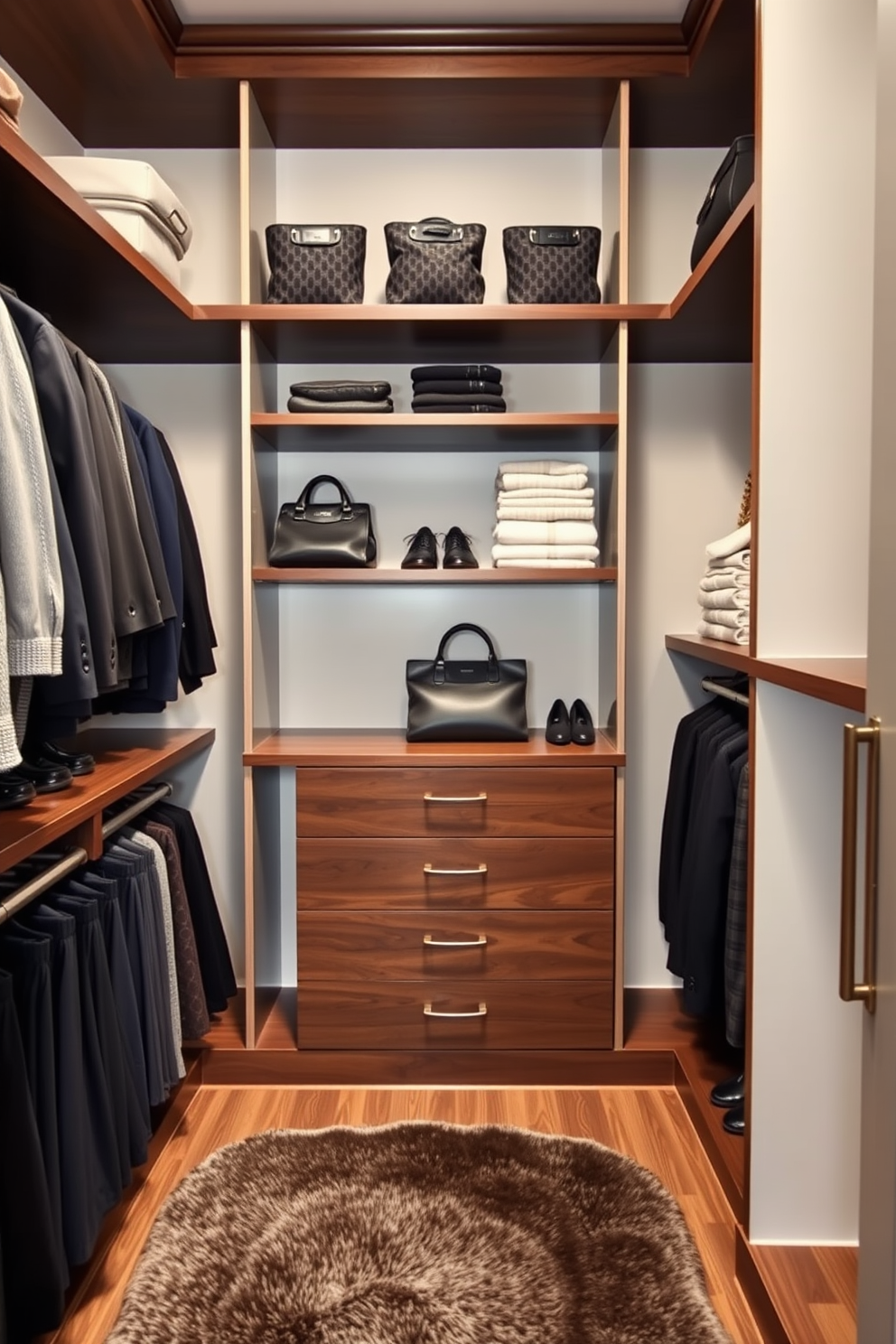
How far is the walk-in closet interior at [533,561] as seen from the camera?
1.83 meters

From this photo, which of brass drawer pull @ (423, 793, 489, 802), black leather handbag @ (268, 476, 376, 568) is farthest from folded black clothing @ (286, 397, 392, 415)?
brass drawer pull @ (423, 793, 489, 802)

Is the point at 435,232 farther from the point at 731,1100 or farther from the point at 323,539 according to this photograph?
the point at 731,1100

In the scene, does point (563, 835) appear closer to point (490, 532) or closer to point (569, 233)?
point (490, 532)

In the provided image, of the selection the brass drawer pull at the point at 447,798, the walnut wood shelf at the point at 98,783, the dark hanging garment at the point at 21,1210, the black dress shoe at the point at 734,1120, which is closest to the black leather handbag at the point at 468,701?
the brass drawer pull at the point at 447,798

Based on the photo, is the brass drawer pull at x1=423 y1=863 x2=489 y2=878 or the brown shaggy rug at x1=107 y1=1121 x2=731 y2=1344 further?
the brass drawer pull at x1=423 y1=863 x2=489 y2=878

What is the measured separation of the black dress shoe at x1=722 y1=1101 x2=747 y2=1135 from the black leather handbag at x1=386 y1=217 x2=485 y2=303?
203 centimetres

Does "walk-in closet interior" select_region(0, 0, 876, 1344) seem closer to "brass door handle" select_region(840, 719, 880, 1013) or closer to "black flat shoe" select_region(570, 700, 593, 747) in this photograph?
"black flat shoe" select_region(570, 700, 593, 747)

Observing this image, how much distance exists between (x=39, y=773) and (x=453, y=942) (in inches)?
46.8

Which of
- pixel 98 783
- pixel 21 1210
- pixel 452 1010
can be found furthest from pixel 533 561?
pixel 21 1210

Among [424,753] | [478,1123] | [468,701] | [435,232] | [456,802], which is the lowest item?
[478,1123]

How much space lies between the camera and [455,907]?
9.04ft

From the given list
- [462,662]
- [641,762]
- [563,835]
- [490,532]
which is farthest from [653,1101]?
[490,532]

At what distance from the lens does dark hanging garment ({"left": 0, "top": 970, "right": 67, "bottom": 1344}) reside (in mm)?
1542

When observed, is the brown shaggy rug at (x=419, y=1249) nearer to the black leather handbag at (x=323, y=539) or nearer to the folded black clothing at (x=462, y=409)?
the black leather handbag at (x=323, y=539)
